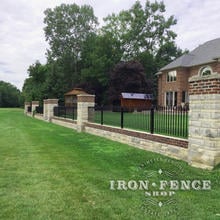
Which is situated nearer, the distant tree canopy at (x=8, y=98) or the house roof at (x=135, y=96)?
the house roof at (x=135, y=96)

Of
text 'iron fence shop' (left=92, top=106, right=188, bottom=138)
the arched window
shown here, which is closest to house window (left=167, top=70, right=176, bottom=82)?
the arched window

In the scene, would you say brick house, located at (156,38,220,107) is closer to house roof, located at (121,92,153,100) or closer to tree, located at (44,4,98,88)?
house roof, located at (121,92,153,100)

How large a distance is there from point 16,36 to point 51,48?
16520 millimetres

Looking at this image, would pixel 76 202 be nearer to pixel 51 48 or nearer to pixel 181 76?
pixel 181 76

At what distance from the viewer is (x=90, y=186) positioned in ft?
14.7

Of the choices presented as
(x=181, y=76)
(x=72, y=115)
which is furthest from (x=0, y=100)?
(x=72, y=115)

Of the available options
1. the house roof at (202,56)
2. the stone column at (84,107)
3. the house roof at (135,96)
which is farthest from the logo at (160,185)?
the house roof at (135,96)

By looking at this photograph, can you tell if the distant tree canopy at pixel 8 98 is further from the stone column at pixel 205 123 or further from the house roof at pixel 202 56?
the stone column at pixel 205 123

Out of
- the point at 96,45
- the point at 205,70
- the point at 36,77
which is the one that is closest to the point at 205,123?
the point at 205,70

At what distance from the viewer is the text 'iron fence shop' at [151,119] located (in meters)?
7.08

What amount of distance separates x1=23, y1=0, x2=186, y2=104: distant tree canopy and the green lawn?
2700cm

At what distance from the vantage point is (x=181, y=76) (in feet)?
91.7

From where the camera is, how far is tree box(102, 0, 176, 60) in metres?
38.1

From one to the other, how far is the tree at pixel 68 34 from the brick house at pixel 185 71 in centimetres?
1421
